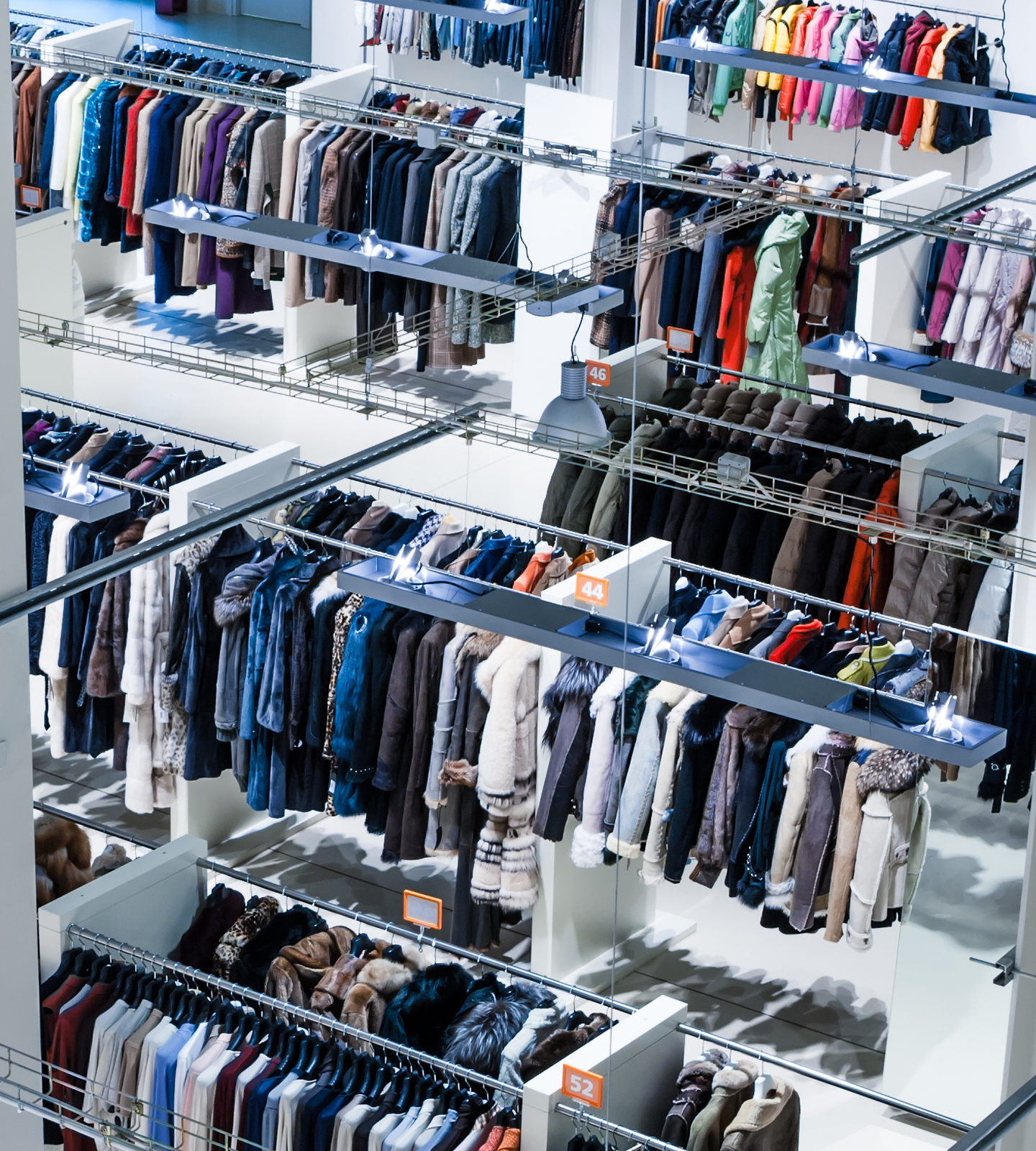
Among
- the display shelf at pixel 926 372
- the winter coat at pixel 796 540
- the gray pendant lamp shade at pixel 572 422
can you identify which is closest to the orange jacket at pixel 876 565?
the winter coat at pixel 796 540

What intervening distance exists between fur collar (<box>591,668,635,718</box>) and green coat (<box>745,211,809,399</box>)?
2819 millimetres

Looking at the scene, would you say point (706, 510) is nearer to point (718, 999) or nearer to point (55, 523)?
point (718, 999)

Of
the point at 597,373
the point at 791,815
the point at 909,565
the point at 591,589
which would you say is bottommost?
the point at 791,815

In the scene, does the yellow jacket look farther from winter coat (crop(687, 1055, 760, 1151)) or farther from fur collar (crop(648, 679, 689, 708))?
winter coat (crop(687, 1055, 760, 1151))

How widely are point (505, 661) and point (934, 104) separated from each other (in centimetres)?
570

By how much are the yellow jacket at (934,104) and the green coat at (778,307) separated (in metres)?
2.26

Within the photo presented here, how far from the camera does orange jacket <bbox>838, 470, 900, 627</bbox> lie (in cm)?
701

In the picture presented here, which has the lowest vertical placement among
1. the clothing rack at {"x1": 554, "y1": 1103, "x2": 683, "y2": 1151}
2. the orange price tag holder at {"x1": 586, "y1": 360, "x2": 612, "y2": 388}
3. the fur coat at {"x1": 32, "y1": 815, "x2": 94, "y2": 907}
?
the fur coat at {"x1": 32, "y1": 815, "x2": 94, "y2": 907}

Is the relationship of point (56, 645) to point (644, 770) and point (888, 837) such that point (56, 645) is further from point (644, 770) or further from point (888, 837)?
point (888, 837)

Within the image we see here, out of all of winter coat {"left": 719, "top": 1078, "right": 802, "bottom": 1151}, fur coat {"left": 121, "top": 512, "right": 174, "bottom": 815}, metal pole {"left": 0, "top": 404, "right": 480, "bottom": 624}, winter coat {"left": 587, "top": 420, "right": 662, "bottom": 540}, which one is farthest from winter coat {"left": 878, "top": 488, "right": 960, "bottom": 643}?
metal pole {"left": 0, "top": 404, "right": 480, "bottom": 624}

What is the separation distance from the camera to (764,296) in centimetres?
864

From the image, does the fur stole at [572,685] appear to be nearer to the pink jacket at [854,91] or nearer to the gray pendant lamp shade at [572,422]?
the gray pendant lamp shade at [572,422]

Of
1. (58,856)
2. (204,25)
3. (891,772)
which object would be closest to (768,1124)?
(891,772)

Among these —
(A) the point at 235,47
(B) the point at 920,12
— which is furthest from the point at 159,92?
(B) the point at 920,12
